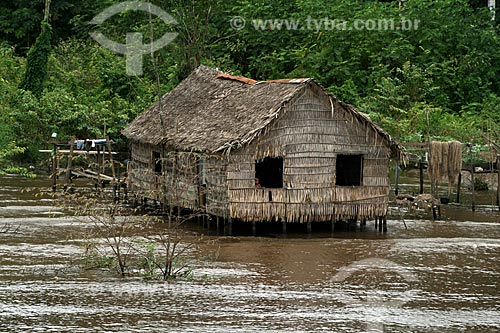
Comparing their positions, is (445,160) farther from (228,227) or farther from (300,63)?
(300,63)

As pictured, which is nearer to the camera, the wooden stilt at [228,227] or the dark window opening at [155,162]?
the wooden stilt at [228,227]

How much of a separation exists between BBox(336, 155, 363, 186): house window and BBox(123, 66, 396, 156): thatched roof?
2.05 metres

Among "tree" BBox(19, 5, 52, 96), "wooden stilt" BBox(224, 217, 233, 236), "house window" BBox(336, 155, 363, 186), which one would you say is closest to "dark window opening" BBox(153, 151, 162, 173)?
"wooden stilt" BBox(224, 217, 233, 236)

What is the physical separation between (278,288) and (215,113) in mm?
7704

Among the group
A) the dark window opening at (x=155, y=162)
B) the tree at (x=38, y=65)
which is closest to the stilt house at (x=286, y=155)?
the dark window opening at (x=155, y=162)

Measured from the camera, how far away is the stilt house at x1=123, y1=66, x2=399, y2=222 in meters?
20.4

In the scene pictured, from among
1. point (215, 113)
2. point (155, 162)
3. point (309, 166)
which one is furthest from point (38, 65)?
point (309, 166)

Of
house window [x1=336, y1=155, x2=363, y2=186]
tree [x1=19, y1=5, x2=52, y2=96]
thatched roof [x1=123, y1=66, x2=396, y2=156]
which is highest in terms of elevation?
tree [x1=19, y1=5, x2=52, y2=96]

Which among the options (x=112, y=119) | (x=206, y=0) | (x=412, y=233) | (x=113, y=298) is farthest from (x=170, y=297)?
(x=206, y=0)

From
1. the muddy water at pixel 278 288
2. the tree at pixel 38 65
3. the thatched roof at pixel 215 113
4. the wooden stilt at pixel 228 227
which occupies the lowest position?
the muddy water at pixel 278 288

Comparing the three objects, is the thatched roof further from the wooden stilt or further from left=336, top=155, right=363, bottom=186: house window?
left=336, top=155, right=363, bottom=186: house window

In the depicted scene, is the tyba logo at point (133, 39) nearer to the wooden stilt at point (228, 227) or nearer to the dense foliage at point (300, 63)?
the dense foliage at point (300, 63)

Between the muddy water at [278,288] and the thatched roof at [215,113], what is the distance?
2.50 meters

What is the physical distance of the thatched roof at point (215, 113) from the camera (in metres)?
20.5
